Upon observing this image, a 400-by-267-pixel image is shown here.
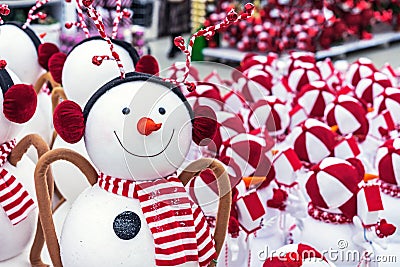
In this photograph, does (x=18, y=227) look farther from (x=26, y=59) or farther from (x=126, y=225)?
(x=26, y=59)

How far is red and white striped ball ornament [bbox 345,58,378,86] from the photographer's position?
7.07 ft

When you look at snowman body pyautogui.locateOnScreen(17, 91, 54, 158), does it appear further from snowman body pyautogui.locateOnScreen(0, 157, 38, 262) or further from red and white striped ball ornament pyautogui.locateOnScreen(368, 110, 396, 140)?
red and white striped ball ornament pyautogui.locateOnScreen(368, 110, 396, 140)

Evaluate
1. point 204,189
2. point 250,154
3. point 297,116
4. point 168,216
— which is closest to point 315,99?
point 297,116

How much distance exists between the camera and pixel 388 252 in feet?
4.25

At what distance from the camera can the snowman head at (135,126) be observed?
96 cm

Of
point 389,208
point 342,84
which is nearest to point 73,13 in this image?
point 342,84

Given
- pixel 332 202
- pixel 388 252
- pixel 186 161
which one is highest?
pixel 186 161

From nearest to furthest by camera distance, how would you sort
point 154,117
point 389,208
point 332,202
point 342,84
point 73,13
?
point 154,117
point 332,202
point 389,208
point 342,84
point 73,13

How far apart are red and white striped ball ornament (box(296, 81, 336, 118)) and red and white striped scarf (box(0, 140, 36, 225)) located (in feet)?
3.32

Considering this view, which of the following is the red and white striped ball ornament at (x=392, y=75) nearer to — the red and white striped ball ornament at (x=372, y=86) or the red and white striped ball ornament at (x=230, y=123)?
the red and white striped ball ornament at (x=372, y=86)

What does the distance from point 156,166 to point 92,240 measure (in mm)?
164

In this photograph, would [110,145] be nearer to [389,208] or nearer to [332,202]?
[332,202]

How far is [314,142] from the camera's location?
1502 mm

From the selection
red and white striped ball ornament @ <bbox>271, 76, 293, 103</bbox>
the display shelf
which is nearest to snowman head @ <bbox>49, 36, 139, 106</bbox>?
red and white striped ball ornament @ <bbox>271, 76, 293, 103</bbox>
